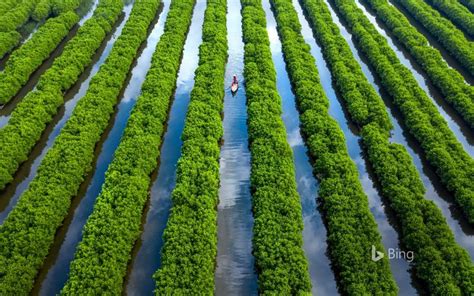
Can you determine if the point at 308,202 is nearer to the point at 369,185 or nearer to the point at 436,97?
the point at 369,185

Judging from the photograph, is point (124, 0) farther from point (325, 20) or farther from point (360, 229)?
point (360, 229)

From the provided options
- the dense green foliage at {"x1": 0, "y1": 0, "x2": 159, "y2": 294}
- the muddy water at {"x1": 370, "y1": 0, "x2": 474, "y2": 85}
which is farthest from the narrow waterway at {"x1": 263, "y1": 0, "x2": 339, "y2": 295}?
the muddy water at {"x1": 370, "y1": 0, "x2": 474, "y2": 85}

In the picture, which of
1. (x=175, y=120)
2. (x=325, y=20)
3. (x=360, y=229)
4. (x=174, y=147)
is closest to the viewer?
(x=360, y=229)

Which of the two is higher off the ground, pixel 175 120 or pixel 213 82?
pixel 213 82

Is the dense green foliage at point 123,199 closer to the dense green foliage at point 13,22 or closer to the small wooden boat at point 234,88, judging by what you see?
the small wooden boat at point 234,88

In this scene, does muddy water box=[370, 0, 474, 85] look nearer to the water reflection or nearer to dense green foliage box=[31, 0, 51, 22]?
the water reflection

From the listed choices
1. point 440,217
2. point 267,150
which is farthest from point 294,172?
point 440,217
